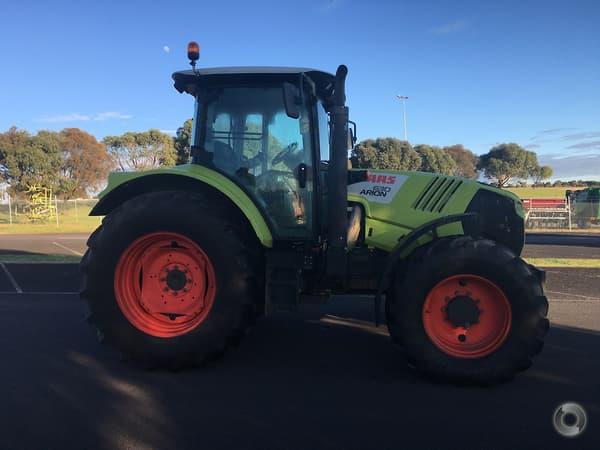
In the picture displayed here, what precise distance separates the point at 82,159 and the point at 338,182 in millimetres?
46335

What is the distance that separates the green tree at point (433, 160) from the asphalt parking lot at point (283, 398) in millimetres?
36258

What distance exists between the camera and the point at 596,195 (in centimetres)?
2517

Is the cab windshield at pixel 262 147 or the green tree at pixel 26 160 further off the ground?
the green tree at pixel 26 160

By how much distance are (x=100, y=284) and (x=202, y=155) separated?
4.62 feet

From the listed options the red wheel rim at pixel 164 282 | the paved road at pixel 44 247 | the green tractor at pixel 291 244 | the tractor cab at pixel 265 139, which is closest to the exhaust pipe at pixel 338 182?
the green tractor at pixel 291 244

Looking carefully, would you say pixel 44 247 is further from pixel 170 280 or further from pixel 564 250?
pixel 564 250

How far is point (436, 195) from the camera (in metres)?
3.97

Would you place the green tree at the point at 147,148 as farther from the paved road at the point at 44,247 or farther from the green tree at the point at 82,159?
the paved road at the point at 44,247

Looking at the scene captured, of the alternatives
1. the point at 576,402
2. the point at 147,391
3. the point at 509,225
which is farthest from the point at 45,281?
the point at 576,402

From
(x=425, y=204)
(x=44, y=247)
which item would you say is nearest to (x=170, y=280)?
(x=425, y=204)

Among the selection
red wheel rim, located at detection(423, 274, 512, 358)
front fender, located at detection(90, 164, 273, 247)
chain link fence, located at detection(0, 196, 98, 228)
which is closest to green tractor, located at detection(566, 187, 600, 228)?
red wheel rim, located at detection(423, 274, 512, 358)

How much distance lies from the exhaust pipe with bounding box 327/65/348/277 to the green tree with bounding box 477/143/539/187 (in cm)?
5354

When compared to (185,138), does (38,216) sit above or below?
below

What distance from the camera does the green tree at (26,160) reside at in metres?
35.8
